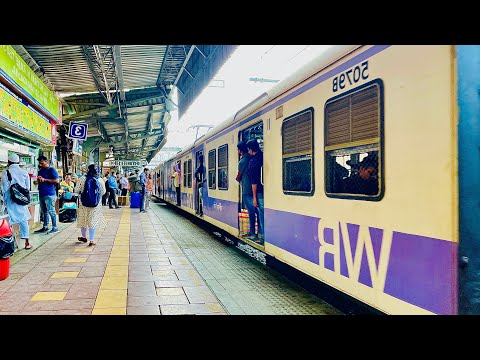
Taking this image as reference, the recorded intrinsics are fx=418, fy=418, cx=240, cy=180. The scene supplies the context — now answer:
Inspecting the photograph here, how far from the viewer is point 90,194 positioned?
716 cm

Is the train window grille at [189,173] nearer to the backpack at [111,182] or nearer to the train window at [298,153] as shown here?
the backpack at [111,182]

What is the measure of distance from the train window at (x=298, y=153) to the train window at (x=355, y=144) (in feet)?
1.19

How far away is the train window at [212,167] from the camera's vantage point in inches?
345

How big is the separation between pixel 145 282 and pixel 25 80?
5.18 meters

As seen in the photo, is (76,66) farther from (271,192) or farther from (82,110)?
(271,192)

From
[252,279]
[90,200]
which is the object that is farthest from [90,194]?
[252,279]

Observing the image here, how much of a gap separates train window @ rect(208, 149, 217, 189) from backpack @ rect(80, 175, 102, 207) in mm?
2482

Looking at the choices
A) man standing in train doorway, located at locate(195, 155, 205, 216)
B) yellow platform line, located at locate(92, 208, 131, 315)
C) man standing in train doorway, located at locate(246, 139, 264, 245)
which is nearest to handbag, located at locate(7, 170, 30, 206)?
yellow platform line, located at locate(92, 208, 131, 315)

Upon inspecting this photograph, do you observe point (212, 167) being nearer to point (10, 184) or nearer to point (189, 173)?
point (189, 173)

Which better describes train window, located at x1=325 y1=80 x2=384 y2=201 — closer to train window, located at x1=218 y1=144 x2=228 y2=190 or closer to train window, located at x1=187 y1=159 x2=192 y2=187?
train window, located at x1=218 y1=144 x2=228 y2=190

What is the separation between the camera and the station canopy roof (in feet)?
27.5
